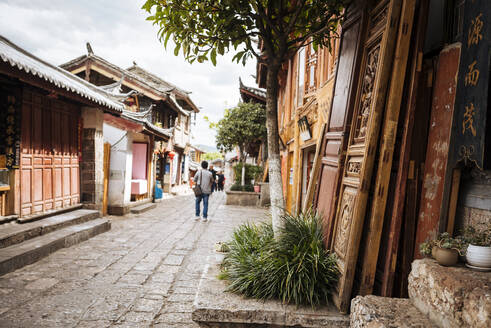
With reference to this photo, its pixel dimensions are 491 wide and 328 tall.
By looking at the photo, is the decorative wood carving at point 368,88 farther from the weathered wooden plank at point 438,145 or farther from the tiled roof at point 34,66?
the tiled roof at point 34,66

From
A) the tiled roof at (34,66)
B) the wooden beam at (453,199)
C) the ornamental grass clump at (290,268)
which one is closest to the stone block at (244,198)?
the tiled roof at (34,66)

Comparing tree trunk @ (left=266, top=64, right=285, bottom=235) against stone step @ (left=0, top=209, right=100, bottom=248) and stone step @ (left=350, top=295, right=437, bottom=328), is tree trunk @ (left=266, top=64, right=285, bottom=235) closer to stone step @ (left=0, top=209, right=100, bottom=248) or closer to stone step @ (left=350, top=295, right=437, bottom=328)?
stone step @ (left=350, top=295, right=437, bottom=328)

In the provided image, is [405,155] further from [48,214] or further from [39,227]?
[48,214]

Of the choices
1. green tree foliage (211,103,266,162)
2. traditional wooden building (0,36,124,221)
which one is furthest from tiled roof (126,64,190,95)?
traditional wooden building (0,36,124,221)

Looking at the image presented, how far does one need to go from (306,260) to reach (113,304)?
2268mm

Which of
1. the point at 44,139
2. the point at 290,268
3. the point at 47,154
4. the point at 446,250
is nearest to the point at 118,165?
the point at 47,154

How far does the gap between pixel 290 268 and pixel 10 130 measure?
5.82 m

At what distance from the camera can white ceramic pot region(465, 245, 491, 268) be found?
1890 mm

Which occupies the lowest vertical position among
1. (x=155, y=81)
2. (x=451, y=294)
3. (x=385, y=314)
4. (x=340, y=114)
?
(x=385, y=314)

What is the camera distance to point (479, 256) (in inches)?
75.0

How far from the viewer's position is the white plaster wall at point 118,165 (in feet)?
34.1

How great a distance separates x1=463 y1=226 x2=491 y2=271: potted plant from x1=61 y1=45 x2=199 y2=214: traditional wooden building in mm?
9541

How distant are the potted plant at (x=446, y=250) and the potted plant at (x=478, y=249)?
6 cm

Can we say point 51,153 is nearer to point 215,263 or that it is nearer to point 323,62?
point 215,263
